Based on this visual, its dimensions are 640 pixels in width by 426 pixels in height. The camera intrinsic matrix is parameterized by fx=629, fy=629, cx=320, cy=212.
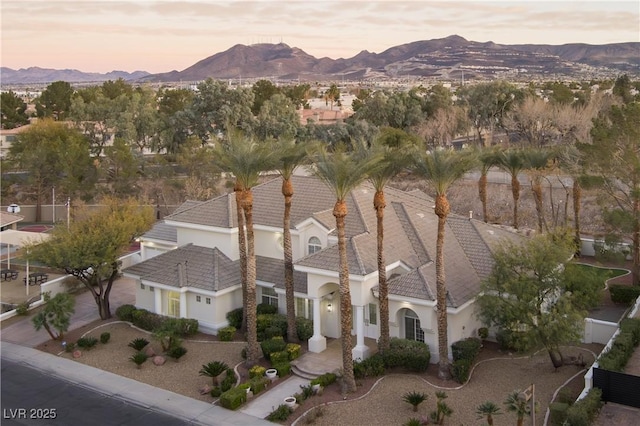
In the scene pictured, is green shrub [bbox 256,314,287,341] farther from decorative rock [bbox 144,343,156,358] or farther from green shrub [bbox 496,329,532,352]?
green shrub [bbox 496,329,532,352]

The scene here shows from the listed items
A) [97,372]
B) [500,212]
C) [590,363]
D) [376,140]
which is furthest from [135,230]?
[500,212]

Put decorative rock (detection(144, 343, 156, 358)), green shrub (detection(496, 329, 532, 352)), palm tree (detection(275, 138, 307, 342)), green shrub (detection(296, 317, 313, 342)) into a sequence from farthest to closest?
green shrub (detection(296, 317, 313, 342)) → decorative rock (detection(144, 343, 156, 358)) → palm tree (detection(275, 138, 307, 342)) → green shrub (detection(496, 329, 532, 352))

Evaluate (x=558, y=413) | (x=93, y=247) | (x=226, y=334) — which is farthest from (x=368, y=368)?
(x=93, y=247)

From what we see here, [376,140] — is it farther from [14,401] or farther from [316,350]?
[14,401]

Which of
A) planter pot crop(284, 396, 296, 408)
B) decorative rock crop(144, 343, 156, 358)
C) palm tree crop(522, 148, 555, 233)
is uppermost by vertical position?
palm tree crop(522, 148, 555, 233)

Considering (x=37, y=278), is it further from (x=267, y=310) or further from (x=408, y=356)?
(x=408, y=356)

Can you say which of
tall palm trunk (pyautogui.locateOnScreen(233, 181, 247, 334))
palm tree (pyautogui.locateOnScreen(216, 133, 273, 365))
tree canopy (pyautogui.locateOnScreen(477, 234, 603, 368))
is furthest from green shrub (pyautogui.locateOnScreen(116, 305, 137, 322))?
tree canopy (pyautogui.locateOnScreen(477, 234, 603, 368))
